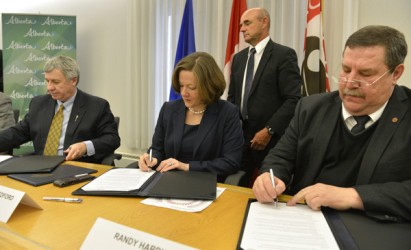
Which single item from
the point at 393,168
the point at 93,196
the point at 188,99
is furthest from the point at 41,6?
the point at 393,168

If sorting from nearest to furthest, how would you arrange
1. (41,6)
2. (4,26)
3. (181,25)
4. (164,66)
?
(181,25), (164,66), (4,26), (41,6)

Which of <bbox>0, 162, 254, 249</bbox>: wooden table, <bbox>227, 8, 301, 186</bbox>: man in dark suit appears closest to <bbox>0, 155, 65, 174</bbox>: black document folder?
<bbox>0, 162, 254, 249</bbox>: wooden table

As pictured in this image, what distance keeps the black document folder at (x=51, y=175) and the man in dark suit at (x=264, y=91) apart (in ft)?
4.42

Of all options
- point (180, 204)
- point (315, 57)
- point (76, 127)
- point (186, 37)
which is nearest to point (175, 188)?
point (180, 204)

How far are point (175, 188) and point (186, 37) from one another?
2655 millimetres

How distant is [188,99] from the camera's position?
2.01 m

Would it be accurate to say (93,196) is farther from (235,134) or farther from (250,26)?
(250,26)

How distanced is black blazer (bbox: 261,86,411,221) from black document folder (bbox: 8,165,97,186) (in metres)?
0.94

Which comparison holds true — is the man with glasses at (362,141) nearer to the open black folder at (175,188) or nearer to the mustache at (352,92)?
the mustache at (352,92)

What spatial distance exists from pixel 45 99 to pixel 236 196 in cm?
179

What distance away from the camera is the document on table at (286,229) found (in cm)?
91

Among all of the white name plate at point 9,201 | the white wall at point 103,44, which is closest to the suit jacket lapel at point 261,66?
the white name plate at point 9,201

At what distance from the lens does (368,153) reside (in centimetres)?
129

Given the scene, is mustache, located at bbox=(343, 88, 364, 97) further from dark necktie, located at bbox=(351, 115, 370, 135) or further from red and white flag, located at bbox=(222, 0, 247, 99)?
red and white flag, located at bbox=(222, 0, 247, 99)
